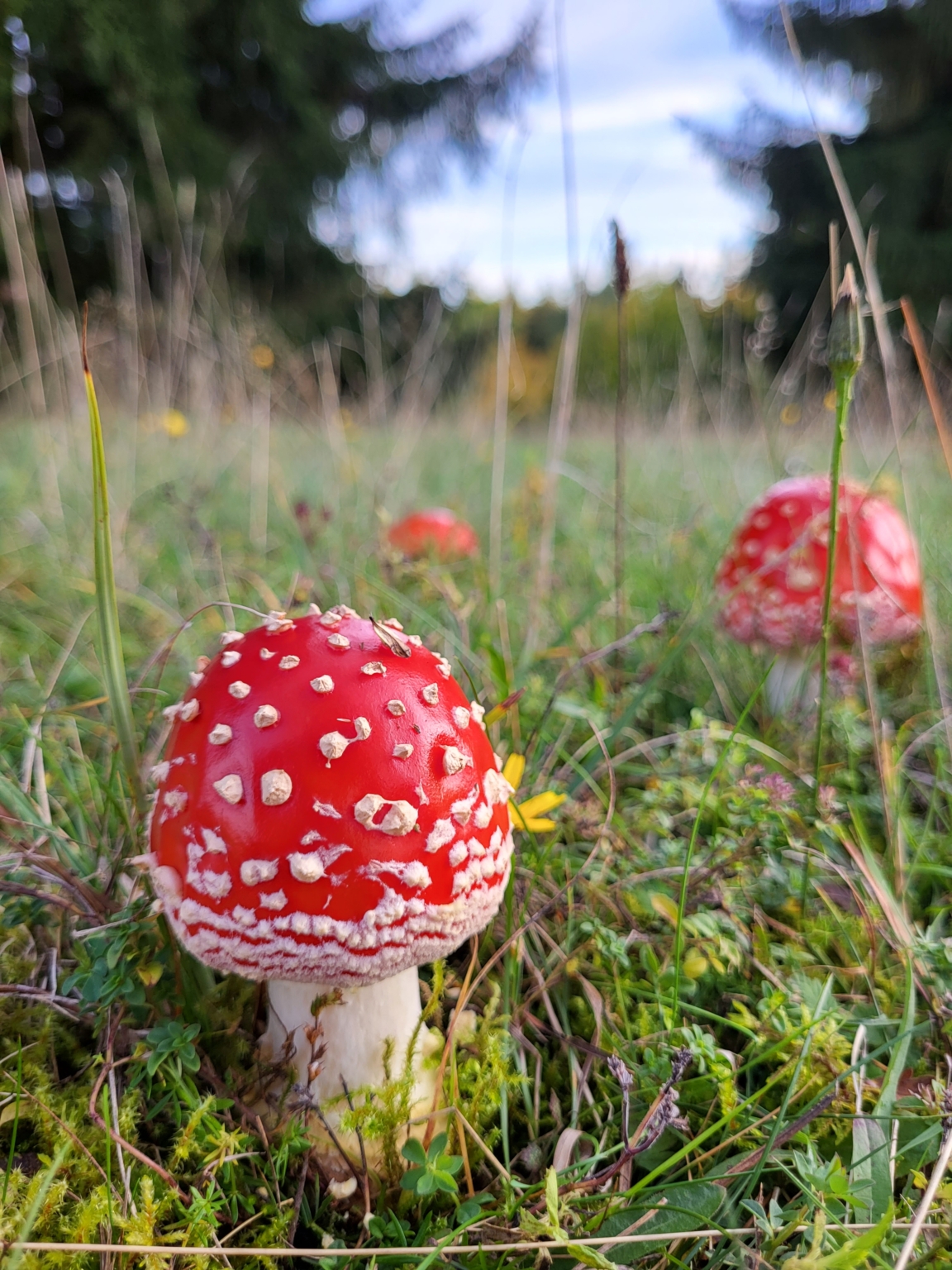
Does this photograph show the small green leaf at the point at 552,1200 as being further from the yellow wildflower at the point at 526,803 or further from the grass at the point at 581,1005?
the yellow wildflower at the point at 526,803

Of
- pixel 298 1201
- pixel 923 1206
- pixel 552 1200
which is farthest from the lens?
pixel 298 1201

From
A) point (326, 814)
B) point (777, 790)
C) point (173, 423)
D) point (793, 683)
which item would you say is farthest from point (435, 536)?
point (173, 423)

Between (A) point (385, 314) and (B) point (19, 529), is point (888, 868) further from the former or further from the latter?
(A) point (385, 314)

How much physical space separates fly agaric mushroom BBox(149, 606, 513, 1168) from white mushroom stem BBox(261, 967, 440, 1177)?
22 cm

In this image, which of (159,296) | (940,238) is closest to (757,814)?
(159,296)

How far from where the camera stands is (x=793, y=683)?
2414 mm

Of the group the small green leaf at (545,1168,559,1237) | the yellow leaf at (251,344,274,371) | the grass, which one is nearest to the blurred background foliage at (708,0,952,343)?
the yellow leaf at (251,344,274,371)

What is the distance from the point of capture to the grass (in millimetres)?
1030

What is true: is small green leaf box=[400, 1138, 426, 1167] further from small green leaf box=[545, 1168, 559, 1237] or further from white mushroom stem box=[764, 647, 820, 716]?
white mushroom stem box=[764, 647, 820, 716]

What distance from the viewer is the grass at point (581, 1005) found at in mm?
1030

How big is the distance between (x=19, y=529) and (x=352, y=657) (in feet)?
9.59

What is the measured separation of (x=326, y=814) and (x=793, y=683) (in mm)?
1836

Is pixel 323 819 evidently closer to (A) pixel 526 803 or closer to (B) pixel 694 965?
(A) pixel 526 803

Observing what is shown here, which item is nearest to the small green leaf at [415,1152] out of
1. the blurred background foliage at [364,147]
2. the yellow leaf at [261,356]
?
the yellow leaf at [261,356]
